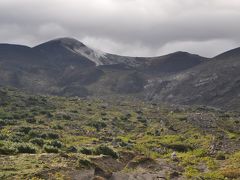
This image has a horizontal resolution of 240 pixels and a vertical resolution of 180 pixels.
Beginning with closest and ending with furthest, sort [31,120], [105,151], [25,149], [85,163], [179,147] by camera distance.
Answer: [85,163] < [25,149] < [105,151] < [179,147] < [31,120]

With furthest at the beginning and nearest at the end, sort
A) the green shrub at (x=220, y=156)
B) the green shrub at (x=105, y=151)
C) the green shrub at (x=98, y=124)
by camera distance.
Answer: the green shrub at (x=98, y=124) → the green shrub at (x=220, y=156) → the green shrub at (x=105, y=151)

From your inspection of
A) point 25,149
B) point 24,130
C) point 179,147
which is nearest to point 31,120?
point 24,130

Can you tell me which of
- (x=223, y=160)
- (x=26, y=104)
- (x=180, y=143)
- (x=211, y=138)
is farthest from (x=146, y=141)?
(x=26, y=104)

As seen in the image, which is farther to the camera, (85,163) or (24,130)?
(24,130)

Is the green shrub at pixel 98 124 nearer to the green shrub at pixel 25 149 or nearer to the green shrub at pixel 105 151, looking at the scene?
the green shrub at pixel 105 151

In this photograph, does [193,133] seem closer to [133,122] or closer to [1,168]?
[133,122]

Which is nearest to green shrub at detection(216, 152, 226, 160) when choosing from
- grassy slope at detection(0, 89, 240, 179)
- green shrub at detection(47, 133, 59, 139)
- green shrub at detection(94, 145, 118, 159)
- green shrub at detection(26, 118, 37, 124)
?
grassy slope at detection(0, 89, 240, 179)

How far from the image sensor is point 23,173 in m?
29.8

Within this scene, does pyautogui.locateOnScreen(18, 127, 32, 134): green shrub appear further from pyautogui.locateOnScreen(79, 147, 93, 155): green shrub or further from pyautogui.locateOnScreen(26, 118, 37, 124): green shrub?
pyautogui.locateOnScreen(79, 147, 93, 155): green shrub

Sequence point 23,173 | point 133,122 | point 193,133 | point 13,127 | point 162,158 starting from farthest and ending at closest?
1. point 133,122
2. point 193,133
3. point 13,127
4. point 162,158
5. point 23,173

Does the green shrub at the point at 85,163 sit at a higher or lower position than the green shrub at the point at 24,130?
higher

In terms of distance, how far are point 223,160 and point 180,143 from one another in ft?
44.9

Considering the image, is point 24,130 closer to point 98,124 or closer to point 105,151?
point 98,124

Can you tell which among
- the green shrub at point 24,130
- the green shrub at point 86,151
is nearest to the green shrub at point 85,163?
the green shrub at point 86,151
